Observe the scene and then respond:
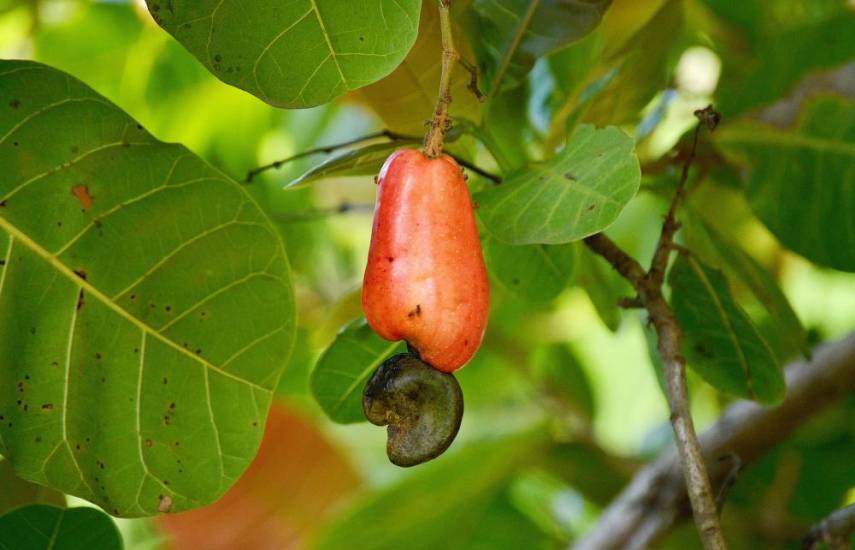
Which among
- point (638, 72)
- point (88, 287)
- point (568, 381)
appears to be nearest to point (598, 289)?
point (638, 72)

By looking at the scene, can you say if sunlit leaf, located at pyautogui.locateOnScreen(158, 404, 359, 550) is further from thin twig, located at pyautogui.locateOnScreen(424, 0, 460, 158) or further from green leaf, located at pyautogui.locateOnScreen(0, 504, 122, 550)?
thin twig, located at pyautogui.locateOnScreen(424, 0, 460, 158)

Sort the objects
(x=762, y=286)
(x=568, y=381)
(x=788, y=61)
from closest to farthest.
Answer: (x=762, y=286)
(x=788, y=61)
(x=568, y=381)

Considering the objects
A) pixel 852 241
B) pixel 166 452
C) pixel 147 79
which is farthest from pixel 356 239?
pixel 166 452

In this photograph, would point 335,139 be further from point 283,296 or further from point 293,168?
point 283,296

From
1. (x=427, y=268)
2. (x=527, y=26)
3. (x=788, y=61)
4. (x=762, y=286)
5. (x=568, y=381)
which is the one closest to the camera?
(x=427, y=268)

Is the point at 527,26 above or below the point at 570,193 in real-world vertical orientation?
above

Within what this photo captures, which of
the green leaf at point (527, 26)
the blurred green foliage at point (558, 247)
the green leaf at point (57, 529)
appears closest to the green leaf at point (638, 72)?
the blurred green foliage at point (558, 247)

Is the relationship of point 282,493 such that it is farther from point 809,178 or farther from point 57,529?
point 809,178
